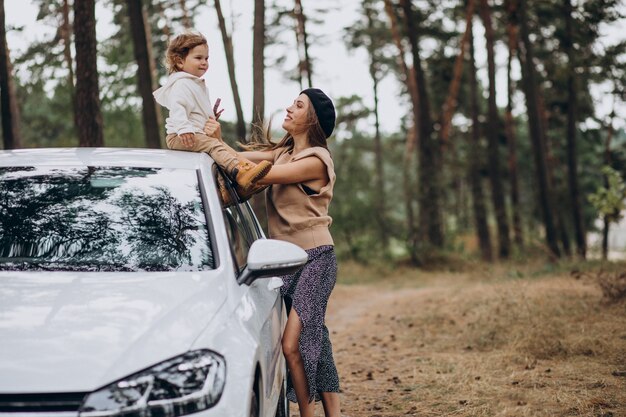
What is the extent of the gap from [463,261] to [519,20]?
7860 millimetres

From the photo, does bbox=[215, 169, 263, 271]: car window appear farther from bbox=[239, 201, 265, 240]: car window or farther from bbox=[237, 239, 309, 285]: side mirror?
bbox=[237, 239, 309, 285]: side mirror

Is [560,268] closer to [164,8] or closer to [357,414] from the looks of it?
[357,414]

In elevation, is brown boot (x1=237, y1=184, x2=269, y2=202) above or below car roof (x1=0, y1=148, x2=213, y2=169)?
below

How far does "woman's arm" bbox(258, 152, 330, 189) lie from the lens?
520 cm

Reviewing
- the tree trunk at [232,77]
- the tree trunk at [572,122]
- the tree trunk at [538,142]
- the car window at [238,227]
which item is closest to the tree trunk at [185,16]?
the tree trunk at [232,77]

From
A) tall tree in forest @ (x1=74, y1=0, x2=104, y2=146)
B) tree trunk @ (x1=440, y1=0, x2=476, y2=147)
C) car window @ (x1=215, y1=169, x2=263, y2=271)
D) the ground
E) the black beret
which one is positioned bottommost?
the ground

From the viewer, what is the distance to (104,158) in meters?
4.77

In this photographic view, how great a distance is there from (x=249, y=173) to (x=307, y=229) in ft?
2.09

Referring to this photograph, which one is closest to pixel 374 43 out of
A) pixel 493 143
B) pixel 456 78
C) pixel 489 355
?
pixel 456 78

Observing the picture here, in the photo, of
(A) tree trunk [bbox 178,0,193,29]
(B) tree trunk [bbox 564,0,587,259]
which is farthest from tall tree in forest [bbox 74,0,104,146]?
(B) tree trunk [bbox 564,0,587,259]

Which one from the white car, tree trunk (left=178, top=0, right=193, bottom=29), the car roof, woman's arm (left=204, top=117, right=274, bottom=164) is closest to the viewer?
the white car

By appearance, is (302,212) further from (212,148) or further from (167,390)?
(167,390)

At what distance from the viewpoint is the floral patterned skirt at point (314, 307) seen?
17.1 feet

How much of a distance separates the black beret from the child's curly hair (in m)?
0.96
